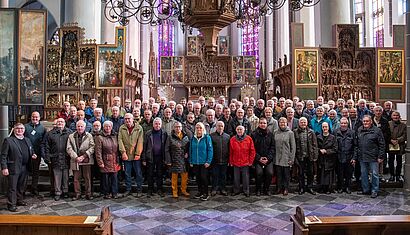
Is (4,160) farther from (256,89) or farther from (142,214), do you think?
(256,89)

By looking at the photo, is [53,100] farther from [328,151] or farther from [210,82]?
[210,82]

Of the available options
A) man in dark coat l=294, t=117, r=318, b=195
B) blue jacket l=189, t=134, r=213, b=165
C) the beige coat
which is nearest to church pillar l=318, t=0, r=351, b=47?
man in dark coat l=294, t=117, r=318, b=195

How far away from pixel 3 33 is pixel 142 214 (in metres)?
4.80

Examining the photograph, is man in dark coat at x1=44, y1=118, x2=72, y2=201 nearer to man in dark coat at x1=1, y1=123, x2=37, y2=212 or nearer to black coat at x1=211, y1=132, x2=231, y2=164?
man in dark coat at x1=1, y1=123, x2=37, y2=212

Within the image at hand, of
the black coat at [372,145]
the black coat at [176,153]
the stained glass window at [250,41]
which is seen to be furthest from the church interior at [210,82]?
the stained glass window at [250,41]

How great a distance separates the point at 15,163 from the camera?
6.83 m

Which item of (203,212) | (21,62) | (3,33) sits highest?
(3,33)

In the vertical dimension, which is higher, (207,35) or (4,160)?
(207,35)

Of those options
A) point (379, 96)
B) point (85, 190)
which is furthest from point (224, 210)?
point (379, 96)

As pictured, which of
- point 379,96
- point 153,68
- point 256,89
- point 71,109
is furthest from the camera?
point 256,89

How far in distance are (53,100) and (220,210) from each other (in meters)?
7.85

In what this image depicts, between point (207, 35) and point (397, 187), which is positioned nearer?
point (207, 35)

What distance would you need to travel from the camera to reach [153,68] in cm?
2159

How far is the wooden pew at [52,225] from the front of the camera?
3.34 meters
